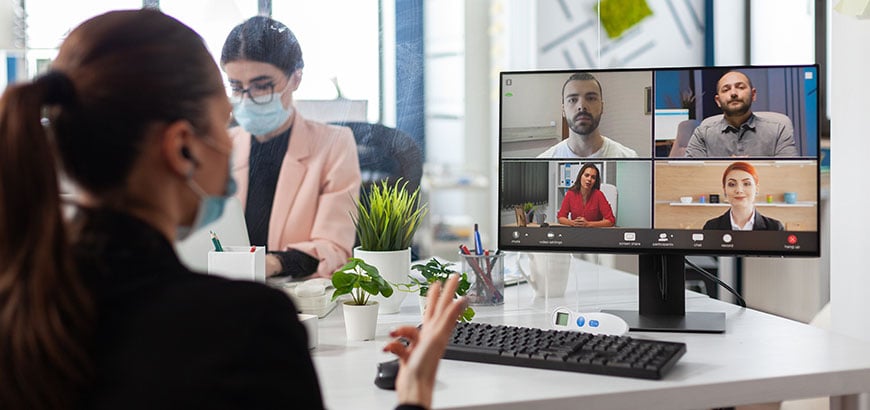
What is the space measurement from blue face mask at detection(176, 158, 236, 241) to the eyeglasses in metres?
1.14

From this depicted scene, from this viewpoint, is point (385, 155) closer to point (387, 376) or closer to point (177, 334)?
point (387, 376)

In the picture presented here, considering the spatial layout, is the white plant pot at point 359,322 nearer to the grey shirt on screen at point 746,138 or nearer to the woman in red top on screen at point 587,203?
the woman in red top on screen at point 587,203

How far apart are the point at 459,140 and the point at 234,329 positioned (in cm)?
399

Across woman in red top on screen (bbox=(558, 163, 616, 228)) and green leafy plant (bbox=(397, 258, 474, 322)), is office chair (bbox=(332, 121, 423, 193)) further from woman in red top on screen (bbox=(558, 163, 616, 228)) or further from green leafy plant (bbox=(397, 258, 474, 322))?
woman in red top on screen (bbox=(558, 163, 616, 228))

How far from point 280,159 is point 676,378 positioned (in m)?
1.15

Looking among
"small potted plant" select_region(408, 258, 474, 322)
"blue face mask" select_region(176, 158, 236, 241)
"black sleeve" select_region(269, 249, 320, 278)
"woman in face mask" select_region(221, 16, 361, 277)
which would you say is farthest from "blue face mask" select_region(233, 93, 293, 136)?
"blue face mask" select_region(176, 158, 236, 241)

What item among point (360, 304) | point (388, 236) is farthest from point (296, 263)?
point (360, 304)

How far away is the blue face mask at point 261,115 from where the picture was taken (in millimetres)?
1997

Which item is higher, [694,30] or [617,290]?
[694,30]

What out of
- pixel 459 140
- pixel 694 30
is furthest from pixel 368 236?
pixel 459 140

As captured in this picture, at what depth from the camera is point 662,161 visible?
159 centimetres

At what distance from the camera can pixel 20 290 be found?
0.71 m

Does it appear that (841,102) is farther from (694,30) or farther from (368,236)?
(694,30)

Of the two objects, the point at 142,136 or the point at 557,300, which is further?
the point at 557,300
